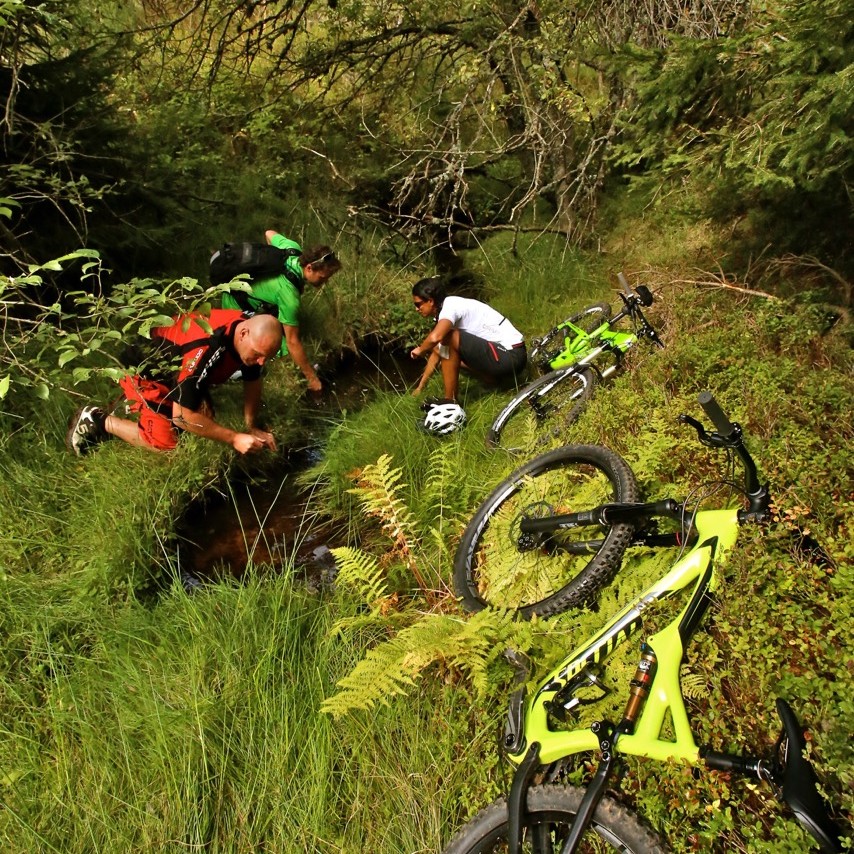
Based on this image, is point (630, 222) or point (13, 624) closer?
point (13, 624)

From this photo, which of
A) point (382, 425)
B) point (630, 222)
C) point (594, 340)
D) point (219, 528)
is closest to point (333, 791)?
point (219, 528)

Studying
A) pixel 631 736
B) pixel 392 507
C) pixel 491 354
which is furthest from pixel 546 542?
pixel 491 354

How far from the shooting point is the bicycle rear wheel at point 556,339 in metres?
5.29

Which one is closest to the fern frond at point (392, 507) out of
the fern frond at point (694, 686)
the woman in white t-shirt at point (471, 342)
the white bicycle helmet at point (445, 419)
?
the white bicycle helmet at point (445, 419)

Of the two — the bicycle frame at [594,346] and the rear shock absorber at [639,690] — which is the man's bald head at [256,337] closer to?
the bicycle frame at [594,346]

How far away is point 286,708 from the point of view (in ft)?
8.89

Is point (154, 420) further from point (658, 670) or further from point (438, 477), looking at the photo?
point (658, 670)

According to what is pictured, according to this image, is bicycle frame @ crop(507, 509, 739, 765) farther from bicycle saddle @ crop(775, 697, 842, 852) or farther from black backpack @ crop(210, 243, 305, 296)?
black backpack @ crop(210, 243, 305, 296)

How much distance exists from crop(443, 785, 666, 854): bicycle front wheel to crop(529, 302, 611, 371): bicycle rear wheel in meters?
3.71

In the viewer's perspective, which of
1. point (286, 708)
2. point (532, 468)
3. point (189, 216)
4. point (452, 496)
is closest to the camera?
point (286, 708)

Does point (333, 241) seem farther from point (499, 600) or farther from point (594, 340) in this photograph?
point (499, 600)

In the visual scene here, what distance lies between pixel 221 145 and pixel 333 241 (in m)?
2.32

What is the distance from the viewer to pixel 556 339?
5809mm

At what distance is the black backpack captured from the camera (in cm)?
505
